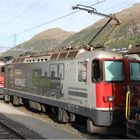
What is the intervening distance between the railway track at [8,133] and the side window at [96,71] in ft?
9.90

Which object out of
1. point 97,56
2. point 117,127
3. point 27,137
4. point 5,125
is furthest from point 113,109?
point 5,125

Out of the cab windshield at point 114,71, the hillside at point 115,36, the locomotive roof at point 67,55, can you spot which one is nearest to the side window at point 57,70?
the locomotive roof at point 67,55

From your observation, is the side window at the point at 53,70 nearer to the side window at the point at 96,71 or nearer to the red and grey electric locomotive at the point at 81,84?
the red and grey electric locomotive at the point at 81,84

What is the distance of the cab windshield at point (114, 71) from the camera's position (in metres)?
13.9

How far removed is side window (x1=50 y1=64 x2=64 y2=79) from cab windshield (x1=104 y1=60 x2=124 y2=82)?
10.5 ft

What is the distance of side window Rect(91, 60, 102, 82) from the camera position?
45.2ft

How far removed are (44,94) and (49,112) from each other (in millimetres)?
2239

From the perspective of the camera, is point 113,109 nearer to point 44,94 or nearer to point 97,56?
point 97,56

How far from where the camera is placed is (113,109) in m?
13.8

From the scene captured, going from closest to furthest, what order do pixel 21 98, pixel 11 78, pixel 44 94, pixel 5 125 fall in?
1. pixel 5 125
2. pixel 44 94
3. pixel 21 98
4. pixel 11 78

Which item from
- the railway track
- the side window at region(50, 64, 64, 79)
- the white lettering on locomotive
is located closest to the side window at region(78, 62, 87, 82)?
the side window at region(50, 64, 64, 79)

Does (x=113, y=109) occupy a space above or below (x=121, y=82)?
below

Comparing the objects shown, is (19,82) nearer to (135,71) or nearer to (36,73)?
(36,73)

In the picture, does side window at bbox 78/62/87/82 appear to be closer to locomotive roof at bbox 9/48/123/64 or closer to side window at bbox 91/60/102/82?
locomotive roof at bbox 9/48/123/64
